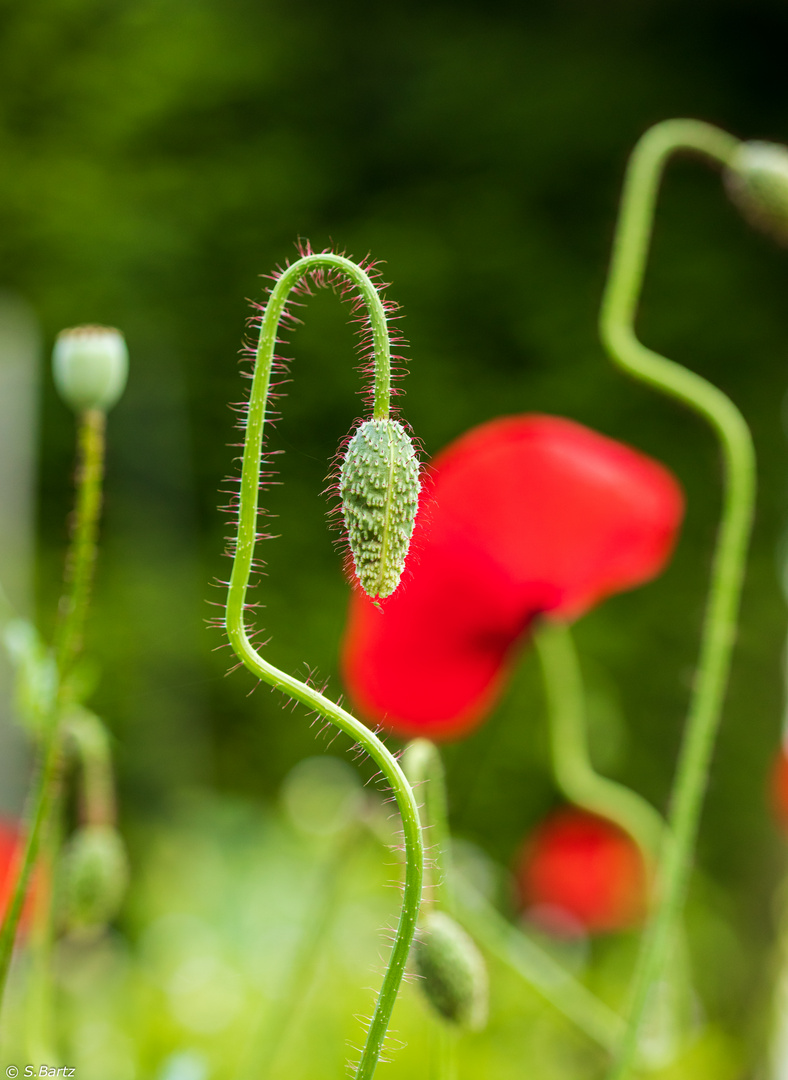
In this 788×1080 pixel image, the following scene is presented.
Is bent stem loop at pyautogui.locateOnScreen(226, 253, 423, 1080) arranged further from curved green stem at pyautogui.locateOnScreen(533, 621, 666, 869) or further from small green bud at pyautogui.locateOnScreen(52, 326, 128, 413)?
curved green stem at pyautogui.locateOnScreen(533, 621, 666, 869)

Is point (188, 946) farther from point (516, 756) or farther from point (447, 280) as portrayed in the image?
point (447, 280)

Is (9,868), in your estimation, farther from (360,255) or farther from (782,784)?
(360,255)

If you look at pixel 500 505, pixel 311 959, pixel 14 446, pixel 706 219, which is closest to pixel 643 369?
pixel 500 505

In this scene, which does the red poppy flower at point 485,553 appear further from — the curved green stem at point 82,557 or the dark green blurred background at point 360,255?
the dark green blurred background at point 360,255

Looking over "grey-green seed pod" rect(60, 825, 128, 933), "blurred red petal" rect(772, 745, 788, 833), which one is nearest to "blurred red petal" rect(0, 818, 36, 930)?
"grey-green seed pod" rect(60, 825, 128, 933)

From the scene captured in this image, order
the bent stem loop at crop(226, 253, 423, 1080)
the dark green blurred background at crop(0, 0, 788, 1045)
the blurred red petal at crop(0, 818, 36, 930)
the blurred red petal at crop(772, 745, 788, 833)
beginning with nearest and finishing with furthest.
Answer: the bent stem loop at crop(226, 253, 423, 1080)
the blurred red petal at crop(0, 818, 36, 930)
the blurred red petal at crop(772, 745, 788, 833)
the dark green blurred background at crop(0, 0, 788, 1045)

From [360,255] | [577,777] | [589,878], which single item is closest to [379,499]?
[577,777]
